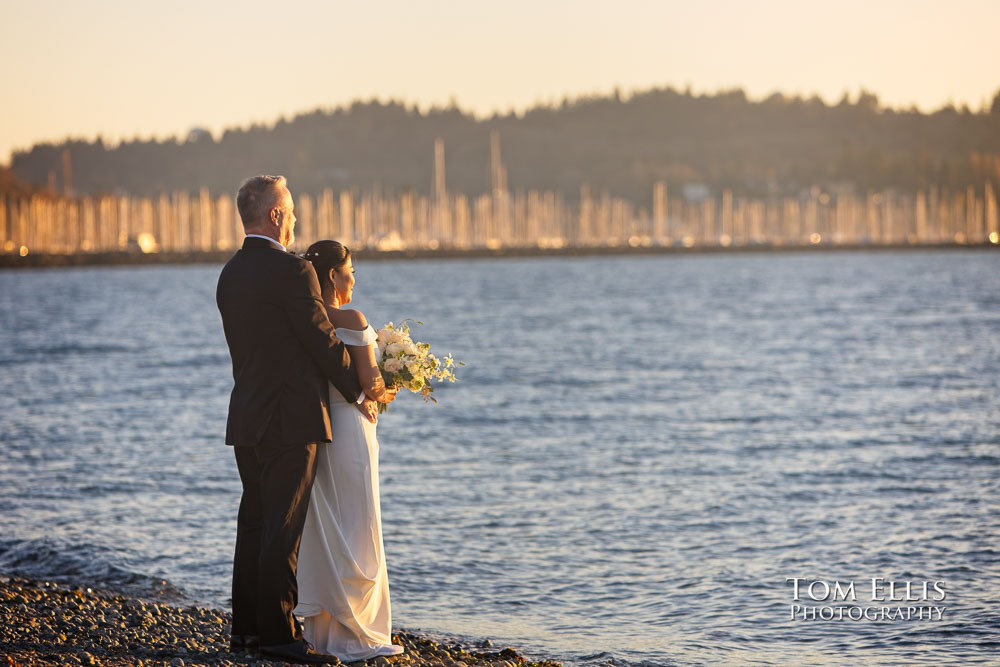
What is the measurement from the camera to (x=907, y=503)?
15664 mm

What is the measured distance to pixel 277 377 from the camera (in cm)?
729

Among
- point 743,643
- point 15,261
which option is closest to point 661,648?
point 743,643

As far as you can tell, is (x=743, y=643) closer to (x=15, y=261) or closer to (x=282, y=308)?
(x=282, y=308)

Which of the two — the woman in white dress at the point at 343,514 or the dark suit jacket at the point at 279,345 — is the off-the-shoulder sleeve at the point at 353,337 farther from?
the dark suit jacket at the point at 279,345

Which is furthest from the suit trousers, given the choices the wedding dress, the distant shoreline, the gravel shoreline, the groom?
the distant shoreline

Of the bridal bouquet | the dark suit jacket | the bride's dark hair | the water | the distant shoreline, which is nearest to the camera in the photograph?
the dark suit jacket

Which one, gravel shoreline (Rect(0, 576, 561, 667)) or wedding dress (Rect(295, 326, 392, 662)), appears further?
gravel shoreline (Rect(0, 576, 561, 667))

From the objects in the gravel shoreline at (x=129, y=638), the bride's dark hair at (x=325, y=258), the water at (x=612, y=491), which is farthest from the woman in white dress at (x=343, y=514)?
the water at (x=612, y=491)

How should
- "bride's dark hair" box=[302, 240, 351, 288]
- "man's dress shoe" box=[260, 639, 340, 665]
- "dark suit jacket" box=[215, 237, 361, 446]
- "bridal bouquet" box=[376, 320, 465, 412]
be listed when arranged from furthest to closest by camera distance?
"bridal bouquet" box=[376, 320, 465, 412] → "bride's dark hair" box=[302, 240, 351, 288] → "man's dress shoe" box=[260, 639, 340, 665] → "dark suit jacket" box=[215, 237, 361, 446]

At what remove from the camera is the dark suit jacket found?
282 inches

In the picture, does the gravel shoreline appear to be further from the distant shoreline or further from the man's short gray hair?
the distant shoreline

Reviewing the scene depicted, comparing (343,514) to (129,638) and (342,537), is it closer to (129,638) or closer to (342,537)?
(342,537)

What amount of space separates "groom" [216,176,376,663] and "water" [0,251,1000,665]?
3.17m

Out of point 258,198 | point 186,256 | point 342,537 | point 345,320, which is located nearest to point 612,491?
point 342,537
